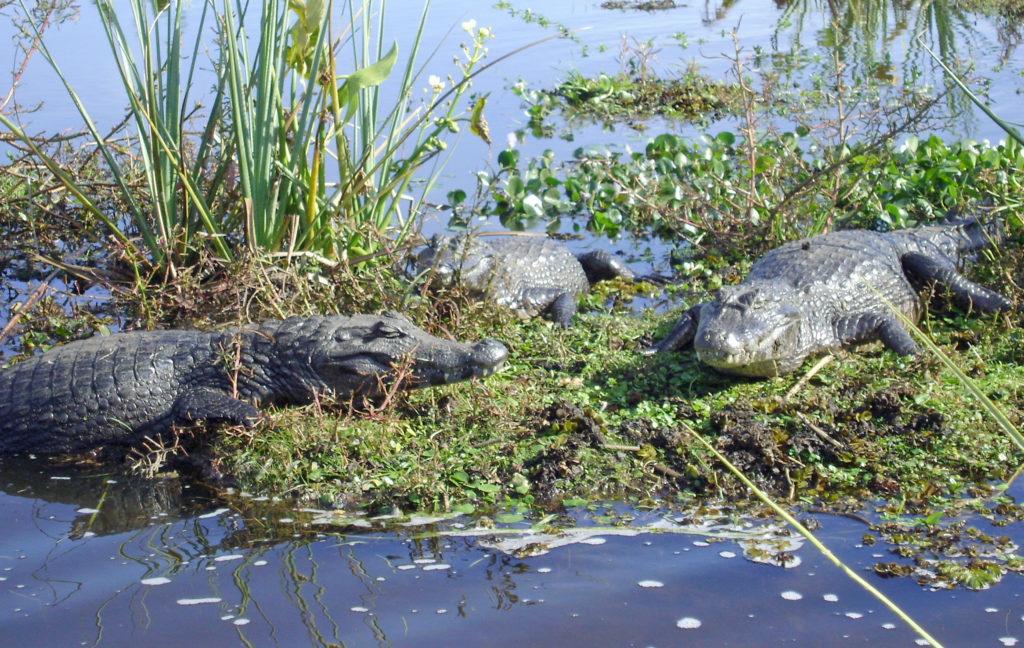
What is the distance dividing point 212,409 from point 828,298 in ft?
10.6

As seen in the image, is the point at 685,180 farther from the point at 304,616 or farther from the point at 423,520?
the point at 304,616

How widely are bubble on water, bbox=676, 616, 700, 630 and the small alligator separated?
2.94 m

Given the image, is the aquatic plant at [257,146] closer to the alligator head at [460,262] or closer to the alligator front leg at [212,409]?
the alligator head at [460,262]

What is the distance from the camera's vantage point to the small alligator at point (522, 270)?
614cm

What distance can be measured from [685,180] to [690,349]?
2.69 meters

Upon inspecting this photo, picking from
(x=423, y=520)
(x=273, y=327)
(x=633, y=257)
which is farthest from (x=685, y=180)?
(x=423, y=520)

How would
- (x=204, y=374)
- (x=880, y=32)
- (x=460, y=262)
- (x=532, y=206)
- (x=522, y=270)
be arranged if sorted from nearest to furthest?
(x=204, y=374)
(x=460, y=262)
(x=522, y=270)
(x=532, y=206)
(x=880, y=32)

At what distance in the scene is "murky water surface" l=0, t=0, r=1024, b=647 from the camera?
305 centimetres

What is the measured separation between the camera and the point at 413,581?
338 cm

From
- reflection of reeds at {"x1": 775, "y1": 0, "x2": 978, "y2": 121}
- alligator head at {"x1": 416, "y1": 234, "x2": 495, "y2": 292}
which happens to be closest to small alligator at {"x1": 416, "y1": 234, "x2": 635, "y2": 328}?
alligator head at {"x1": 416, "y1": 234, "x2": 495, "y2": 292}

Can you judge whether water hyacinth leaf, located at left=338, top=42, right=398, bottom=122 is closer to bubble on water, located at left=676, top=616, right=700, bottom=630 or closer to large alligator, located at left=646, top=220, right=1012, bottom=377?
large alligator, located at left=646, top=220, right=1012, bottom=377

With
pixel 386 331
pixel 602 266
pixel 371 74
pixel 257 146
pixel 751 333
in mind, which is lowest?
pixel 751 333

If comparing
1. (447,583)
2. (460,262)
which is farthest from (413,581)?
(460,262)

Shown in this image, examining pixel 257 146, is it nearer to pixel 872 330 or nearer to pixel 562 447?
pixel 562 447
